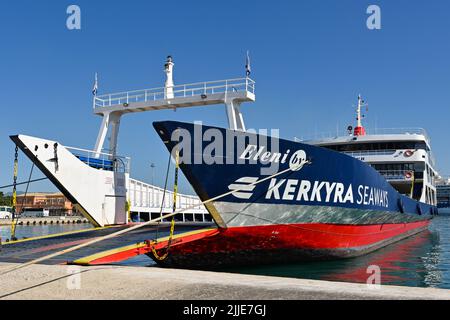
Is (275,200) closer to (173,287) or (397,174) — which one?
(173,287)

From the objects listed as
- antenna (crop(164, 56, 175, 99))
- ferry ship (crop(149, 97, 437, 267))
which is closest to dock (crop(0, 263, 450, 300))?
ferry ship (crop(149, 97, 437, 267))

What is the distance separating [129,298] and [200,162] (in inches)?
181

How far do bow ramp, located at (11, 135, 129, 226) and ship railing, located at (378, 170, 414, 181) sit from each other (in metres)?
15.4

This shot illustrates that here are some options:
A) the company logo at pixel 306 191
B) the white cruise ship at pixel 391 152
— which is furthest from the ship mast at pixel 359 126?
the company logo at pixel 306 191

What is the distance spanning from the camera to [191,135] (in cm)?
932

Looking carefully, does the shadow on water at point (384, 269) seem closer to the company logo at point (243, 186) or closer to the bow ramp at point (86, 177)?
the company logo at point (243, 186)

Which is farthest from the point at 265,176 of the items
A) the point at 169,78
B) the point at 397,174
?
the point at 397,174

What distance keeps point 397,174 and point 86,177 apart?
59.0ft

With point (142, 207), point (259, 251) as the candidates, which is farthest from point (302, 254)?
point (142, 207)

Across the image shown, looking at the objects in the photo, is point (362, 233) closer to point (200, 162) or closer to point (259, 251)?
point (259, 251)

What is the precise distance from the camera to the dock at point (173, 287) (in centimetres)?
507

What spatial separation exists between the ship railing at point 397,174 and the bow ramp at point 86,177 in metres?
15.4
